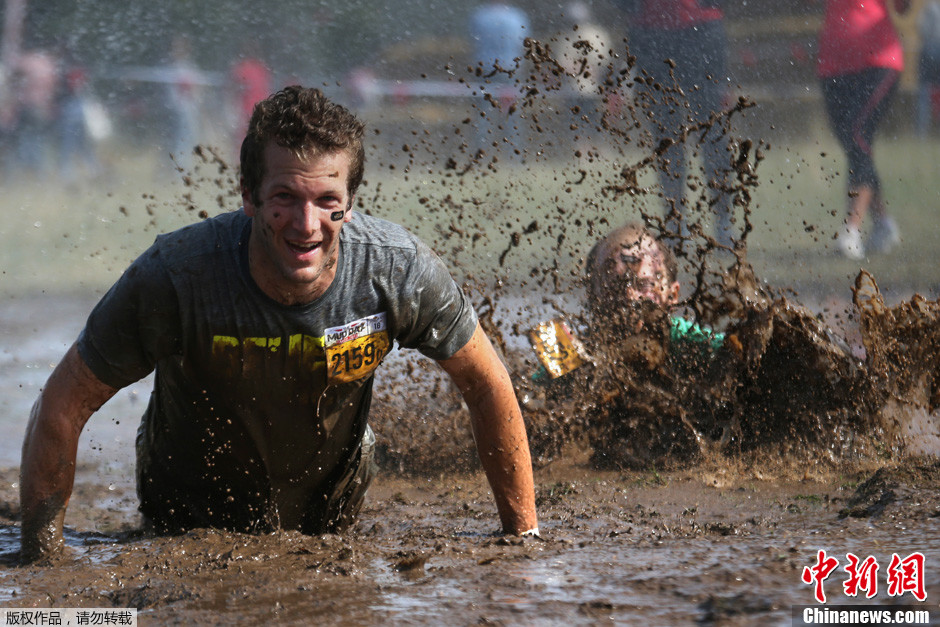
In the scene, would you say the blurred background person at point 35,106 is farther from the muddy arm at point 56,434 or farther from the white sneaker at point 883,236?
the muddy arm at point 56,434

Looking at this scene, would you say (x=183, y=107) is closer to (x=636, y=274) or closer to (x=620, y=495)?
(x=636, y=274)

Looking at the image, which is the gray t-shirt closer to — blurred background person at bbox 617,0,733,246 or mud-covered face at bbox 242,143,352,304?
mud-covered face at bbox 242,143,352,304

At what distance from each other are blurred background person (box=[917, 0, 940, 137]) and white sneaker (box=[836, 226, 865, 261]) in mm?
1887

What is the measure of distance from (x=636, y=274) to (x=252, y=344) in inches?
95.5

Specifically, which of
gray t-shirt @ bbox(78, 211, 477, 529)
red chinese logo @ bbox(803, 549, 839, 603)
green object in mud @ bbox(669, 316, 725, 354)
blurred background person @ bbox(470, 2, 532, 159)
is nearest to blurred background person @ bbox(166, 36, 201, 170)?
blurred background person @ bbox(470, 2, 532, 159)

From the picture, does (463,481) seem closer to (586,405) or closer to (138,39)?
(586,405)

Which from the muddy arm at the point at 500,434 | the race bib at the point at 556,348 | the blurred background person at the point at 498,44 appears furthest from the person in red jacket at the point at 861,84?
the muddy arm at the point at 500,434

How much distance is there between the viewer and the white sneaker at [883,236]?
8.60 m

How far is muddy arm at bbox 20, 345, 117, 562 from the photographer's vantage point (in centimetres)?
314

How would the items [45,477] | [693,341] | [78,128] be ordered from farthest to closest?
1. [78,128]
2. [693,341]
3. [45,477]

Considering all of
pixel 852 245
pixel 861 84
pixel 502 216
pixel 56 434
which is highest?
pixel 861 84

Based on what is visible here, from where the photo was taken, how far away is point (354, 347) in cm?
331
